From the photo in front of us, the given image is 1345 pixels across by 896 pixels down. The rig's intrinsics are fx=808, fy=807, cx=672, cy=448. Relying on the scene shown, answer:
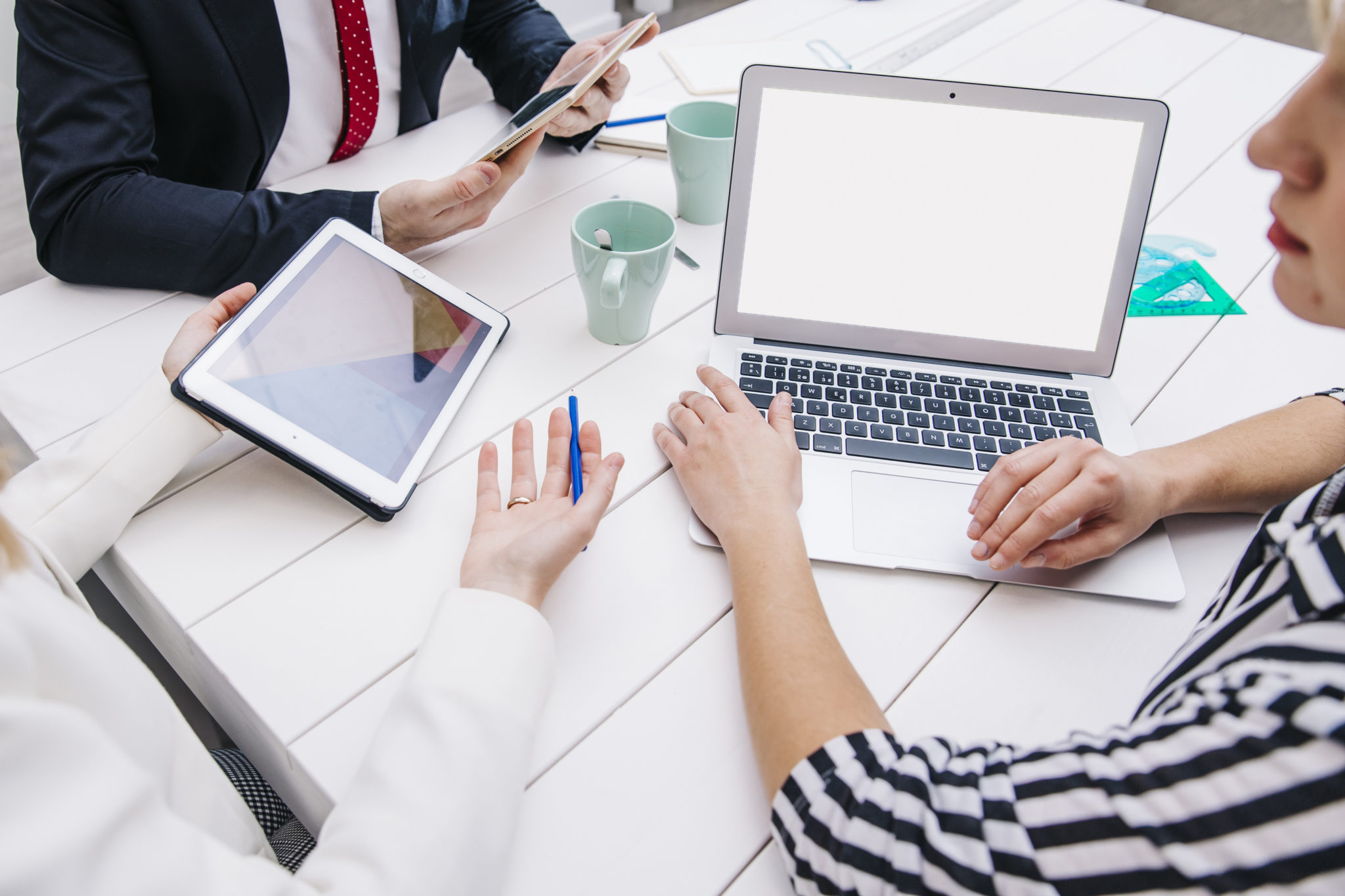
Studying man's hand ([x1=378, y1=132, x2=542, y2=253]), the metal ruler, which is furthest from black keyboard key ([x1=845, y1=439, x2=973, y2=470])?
the metal ruler

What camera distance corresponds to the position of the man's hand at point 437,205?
861 mm

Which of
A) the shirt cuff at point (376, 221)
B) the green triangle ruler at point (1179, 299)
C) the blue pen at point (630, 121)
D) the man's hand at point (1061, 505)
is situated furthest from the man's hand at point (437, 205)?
the green triangle ruler at point (1179, 299)

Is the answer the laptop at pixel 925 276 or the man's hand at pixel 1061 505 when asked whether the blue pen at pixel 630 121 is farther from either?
the man's hand at pixel 1061 505

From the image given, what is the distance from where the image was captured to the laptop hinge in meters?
0.79

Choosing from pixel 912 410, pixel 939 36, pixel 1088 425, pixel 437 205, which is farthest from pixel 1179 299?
pixel 437 205

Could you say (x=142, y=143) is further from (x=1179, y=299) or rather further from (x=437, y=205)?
(x=1179, y=299)

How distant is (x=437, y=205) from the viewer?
2.84ft

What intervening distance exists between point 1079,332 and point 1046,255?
8 cm

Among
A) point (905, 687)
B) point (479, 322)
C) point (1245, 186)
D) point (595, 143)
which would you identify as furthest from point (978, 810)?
point (1245, 186)

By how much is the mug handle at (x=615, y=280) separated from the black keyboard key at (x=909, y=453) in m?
0.25

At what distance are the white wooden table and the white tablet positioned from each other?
3cm

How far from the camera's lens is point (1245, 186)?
112 centimetres

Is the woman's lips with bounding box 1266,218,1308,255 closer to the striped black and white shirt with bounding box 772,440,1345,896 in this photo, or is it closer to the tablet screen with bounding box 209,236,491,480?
the striped black and white shirt with bounding box 772,440,1345,896

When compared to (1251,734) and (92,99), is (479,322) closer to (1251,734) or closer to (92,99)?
(92,99)
